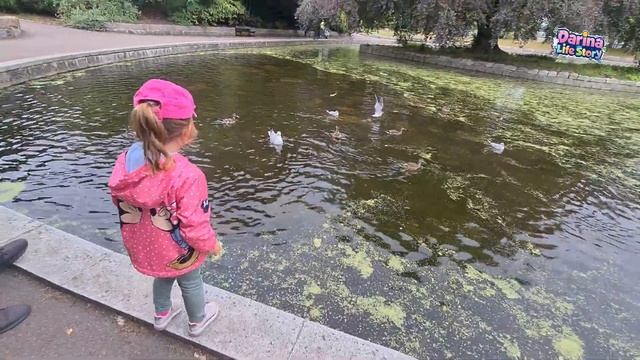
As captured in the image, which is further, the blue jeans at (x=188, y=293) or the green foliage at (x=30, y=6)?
the green foliage at (x=30, y=6)

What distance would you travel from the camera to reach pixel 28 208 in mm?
4012

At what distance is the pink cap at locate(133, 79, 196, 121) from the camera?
1667 mm

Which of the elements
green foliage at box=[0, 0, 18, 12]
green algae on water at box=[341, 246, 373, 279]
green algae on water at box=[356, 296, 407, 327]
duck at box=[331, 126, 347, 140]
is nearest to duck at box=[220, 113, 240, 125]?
duck at box=[331, 126, 347, 140]

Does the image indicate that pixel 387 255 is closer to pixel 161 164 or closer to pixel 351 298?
pixel 351 298

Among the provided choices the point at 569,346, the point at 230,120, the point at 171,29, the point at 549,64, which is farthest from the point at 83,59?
the point at 549,64

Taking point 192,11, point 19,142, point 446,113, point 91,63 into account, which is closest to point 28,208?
point 19,142

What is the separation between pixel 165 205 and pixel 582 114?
11.0 metres

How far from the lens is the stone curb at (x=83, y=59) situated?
8.66m

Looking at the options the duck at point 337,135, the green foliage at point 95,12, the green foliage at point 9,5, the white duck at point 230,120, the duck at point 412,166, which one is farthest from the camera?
the green foliage at point 9,5

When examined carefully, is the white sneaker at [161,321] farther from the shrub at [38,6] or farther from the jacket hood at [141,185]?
the shrub at [38,6]

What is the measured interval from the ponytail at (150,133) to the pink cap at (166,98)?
0.03 metres

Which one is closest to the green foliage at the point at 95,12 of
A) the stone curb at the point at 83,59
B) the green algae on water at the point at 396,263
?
the stone curb at the point at 83,59

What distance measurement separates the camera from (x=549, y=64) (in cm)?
1593

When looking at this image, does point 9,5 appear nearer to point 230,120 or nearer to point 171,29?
point 171,29
